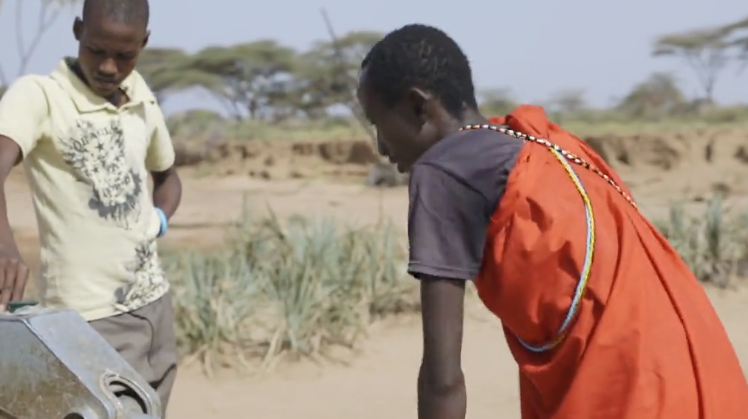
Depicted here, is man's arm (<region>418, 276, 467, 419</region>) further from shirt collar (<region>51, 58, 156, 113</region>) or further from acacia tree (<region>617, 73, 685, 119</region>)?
acacia tree (<region>617, 73, 685, 119</region>)

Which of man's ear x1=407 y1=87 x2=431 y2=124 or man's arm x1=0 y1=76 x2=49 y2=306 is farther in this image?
man's arm x1=0 y1=76 x2=49 y2=306

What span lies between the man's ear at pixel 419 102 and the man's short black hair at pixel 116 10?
1009 mm

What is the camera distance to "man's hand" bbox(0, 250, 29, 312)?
77.8 inches

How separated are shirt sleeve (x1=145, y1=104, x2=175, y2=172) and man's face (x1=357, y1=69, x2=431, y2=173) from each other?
1.11 metres

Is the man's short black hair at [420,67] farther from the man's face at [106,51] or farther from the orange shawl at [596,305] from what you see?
the man's face at [106,51]

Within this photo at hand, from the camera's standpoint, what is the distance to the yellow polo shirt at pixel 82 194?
2.64 m

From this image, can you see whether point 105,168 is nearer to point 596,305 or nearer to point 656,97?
point 596,305

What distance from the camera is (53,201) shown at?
2.67 m

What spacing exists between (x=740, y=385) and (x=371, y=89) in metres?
0.80

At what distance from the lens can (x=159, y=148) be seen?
9.89ft

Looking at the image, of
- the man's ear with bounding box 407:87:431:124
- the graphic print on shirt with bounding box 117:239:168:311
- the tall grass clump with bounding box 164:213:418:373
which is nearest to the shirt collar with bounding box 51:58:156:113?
the graphic print on shirt with bounding box 117:239:168:311

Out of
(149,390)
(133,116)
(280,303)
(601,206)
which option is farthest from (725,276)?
(149,390)

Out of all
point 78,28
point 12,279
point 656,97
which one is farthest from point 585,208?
point 656,97

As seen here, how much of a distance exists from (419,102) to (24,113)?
1.07m
